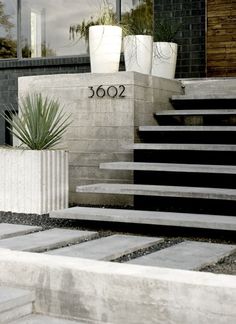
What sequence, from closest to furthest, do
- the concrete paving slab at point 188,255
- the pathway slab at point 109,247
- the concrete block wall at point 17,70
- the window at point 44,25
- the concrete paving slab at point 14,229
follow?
the concrete paving slab at point 188,255, the pathway slab at point 109,247, the concrete paving slab at point 14,229, the concrete block wall at point 17,70, the window at point 44,25

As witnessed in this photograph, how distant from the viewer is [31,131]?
6266 millimetres

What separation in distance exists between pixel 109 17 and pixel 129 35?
502mm

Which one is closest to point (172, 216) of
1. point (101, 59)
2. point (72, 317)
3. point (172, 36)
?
point (72, 317)

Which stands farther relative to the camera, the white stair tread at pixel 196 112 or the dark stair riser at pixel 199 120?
the dark stair riser at pixel 199 120

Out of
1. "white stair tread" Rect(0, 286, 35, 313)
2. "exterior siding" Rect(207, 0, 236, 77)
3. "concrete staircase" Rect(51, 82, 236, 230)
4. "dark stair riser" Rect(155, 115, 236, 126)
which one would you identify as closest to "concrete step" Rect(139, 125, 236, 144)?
"concrete staircase" Rect(51, 82, 236, 230)

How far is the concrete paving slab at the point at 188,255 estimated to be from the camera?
150 inches

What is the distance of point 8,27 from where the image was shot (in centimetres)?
1137

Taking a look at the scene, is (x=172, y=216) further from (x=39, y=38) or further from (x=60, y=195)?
(x=39, y=38)

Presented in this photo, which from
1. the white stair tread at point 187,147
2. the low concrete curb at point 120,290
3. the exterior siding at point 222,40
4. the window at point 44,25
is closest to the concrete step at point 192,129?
the white stair tread at point 187,147

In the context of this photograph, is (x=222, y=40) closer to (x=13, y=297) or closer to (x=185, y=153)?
(x=185, y=153)

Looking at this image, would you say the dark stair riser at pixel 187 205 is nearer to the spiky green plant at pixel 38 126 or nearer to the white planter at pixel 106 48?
the spiky green plant at pixel 38 126

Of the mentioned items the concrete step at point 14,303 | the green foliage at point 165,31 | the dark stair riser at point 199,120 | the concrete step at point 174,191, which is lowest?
the concrete step at point 14,303

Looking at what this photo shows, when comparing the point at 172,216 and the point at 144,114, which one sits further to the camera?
the point at 144,114

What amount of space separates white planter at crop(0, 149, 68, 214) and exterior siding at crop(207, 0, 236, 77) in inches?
143
